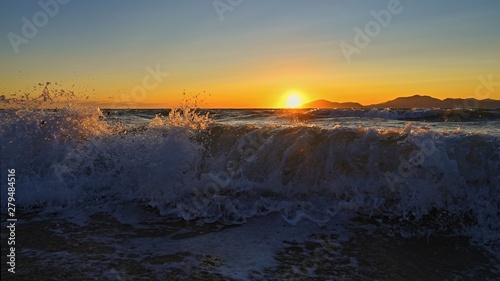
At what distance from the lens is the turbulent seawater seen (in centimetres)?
383

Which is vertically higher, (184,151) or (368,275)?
(184,151)

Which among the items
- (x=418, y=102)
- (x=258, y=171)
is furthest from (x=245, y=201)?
(x=418, y=102)

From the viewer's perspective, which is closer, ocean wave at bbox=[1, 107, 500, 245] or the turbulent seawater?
the turbulent seawater

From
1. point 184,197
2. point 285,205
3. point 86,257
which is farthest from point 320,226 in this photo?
point 86,257

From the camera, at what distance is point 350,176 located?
259 inches

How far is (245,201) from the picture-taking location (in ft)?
20.0

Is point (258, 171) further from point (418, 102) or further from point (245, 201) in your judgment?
point (418, 102)

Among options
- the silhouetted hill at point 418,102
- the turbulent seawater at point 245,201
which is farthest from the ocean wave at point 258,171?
the silhouetted hill at point 418,102

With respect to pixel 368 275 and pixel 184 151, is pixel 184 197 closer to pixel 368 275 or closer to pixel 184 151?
pixel 184 151

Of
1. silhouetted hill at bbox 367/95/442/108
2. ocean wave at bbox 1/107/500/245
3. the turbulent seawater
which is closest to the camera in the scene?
the turbulent seawater

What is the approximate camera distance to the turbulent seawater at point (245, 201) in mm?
3832

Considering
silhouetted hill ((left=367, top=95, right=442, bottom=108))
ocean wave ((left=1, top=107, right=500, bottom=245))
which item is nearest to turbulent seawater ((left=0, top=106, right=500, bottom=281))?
ocean wave ((left=1, top=107, right=500, bottom=245))

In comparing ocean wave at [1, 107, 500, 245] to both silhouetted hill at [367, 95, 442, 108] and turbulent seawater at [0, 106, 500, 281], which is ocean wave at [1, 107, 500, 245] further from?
silhouetted hill at [367, 95, 442, 108]

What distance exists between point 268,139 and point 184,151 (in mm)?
1786
